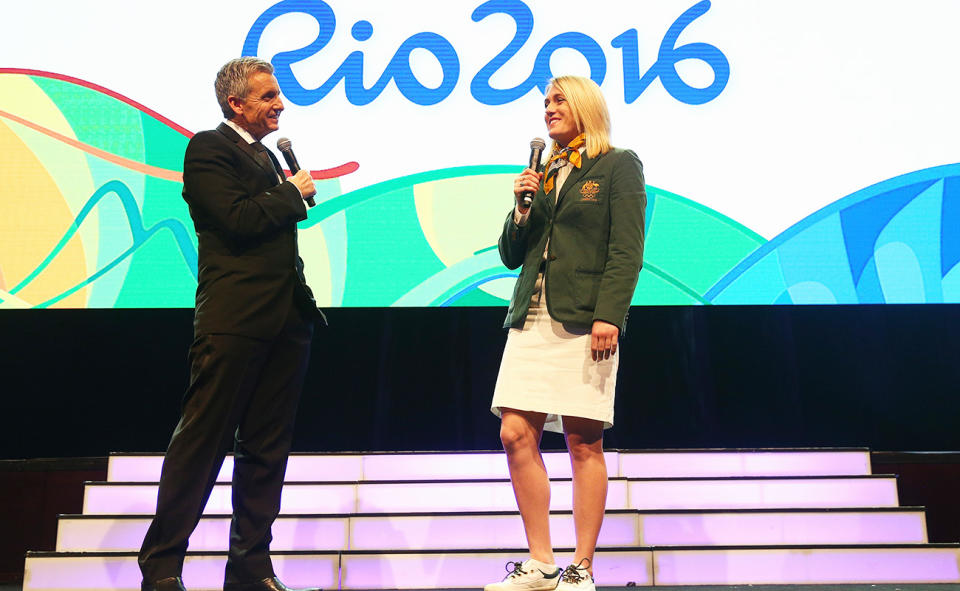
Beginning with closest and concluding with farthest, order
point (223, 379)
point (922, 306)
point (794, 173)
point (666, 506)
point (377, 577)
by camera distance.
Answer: point (223, 379)
point (377, 577)
point (666, 506)
point (794, 173)
point (922, 306)

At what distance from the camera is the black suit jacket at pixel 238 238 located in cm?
224

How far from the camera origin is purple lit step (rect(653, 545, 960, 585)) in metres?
2.75

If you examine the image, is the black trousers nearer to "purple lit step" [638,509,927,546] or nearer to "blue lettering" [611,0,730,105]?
"purple lit step" [638,509,927,546]

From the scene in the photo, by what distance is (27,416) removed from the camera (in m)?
4.14

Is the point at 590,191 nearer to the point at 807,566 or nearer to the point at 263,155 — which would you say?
the point at 263,155

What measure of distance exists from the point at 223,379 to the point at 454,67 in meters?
2.23

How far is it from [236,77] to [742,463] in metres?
2.40

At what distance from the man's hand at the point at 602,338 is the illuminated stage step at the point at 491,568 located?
33.0 inches

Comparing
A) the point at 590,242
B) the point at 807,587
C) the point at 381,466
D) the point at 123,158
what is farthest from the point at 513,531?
the point at 123,158

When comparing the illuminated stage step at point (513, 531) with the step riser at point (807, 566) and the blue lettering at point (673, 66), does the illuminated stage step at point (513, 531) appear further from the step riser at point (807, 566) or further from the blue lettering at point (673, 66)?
the blue lettering at point (673, 66)

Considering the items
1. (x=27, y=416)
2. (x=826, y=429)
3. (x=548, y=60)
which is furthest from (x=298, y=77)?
(x=826, y=429)

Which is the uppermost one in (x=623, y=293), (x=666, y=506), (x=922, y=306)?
(x=922, y=306)

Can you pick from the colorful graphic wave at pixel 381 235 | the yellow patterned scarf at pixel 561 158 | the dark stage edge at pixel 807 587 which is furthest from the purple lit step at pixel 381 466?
the yellow patterned scarf at pixel 561 158

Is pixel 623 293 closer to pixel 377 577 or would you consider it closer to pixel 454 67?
pixel 377 577
